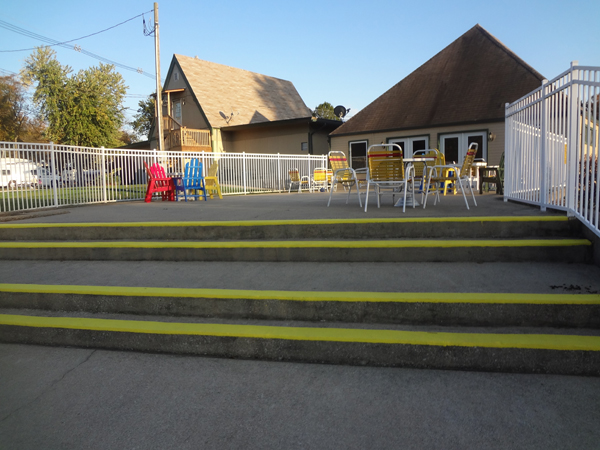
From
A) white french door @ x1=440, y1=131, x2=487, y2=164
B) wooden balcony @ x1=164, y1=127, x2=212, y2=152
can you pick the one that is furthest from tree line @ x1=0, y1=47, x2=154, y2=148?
white french door @ x1=440, y1=131, x2=487, y2=164

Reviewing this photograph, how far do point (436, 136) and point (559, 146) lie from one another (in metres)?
13.6

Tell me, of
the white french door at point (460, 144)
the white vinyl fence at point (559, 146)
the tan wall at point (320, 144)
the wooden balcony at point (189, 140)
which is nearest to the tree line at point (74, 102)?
the wooden balcony at point (189, 140)

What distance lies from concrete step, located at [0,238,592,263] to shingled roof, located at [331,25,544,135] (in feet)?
44.3

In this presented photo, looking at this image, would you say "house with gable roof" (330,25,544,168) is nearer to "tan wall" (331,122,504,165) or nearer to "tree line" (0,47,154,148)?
"tan wall" (331,122,504,165)

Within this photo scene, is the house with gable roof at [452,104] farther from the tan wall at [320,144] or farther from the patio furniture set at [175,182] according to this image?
the patio furniture set at [175,182]

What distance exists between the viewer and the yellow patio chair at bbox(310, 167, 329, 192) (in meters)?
16.8

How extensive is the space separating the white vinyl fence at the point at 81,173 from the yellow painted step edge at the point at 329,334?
274 inches

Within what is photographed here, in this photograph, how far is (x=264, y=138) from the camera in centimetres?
2441

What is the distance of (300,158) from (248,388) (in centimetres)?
1604

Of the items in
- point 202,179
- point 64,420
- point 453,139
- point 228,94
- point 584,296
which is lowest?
point 64,420

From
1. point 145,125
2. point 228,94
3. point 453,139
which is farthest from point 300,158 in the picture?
point 145,125

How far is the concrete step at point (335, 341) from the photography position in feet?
8.29

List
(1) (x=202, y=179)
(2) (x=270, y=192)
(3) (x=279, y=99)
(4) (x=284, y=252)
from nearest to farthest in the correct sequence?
(4) (x=284, y=252)
(1) (x=202, y=179)
(2) (x=270, y=192)
(3) (x=279, y=99)

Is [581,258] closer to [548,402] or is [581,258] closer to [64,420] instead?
[548,402]
